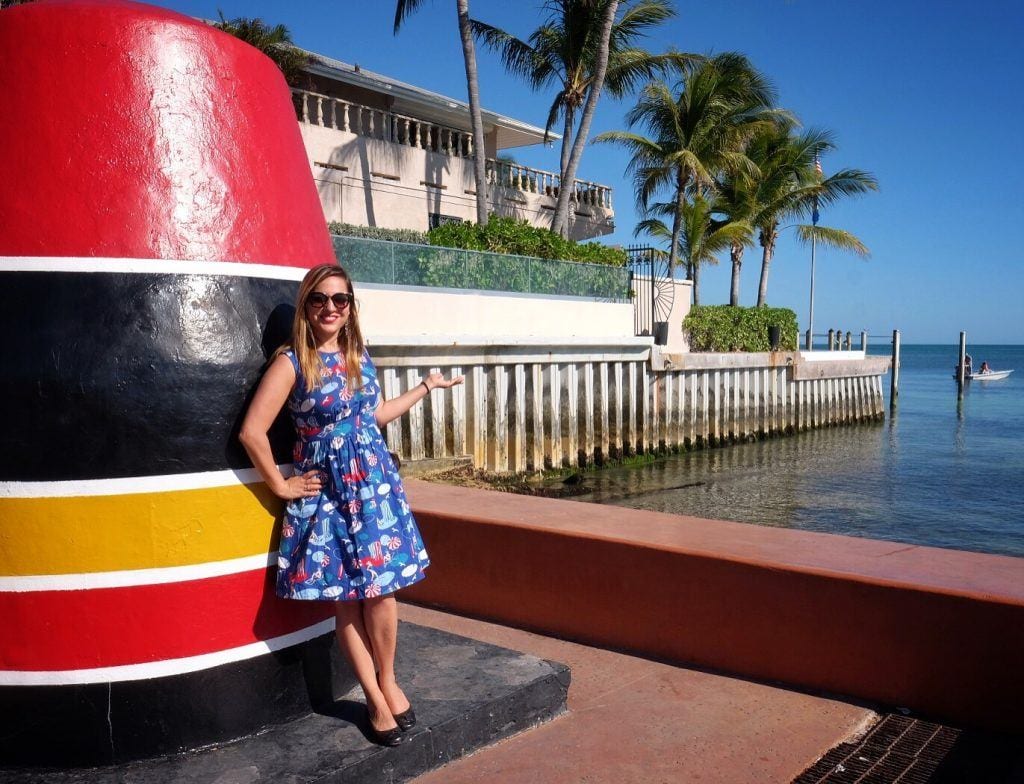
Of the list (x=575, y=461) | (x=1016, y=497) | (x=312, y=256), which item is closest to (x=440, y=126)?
(x=575, y=461)

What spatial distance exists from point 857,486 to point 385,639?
1741 centimetres

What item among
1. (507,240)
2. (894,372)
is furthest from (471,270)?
(894,372)

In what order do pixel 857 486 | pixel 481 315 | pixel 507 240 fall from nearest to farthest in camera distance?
pixel 481 315
pixel 507 240
pixel 857 486

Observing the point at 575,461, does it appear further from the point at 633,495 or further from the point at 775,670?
the point at 775,670

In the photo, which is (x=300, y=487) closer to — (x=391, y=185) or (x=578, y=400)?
(x=578, y=400)

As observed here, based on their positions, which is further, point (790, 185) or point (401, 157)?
point (790, 185)

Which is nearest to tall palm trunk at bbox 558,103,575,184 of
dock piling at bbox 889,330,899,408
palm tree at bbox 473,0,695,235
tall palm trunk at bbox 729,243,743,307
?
palm tree at bbox 473,0,695,235

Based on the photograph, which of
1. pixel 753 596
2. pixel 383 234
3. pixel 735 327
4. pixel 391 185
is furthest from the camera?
pixel 735 327

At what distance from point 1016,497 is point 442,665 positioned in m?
17.4

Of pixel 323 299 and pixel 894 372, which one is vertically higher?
pixel 323 299

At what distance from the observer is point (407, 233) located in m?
21.8

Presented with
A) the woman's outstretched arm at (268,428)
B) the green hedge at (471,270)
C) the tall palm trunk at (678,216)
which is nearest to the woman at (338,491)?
the woman's outstretched arm at (268,428)

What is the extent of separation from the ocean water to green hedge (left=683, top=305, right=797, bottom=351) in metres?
3.29

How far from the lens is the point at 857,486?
18.6 metres
